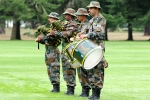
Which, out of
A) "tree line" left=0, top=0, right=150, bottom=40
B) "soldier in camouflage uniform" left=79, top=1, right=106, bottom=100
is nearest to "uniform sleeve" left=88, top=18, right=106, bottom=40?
"soldier in camouflage uniform" left=79, top=1, right=106, bottom=100

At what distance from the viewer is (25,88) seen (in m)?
12.7

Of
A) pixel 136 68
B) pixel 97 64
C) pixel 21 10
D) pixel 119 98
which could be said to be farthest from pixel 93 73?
pixel 21 10

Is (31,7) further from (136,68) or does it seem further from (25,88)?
(25,88)

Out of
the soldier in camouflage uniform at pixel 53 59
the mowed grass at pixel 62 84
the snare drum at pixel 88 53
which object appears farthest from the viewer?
the soldier in camouflage uniform at pixel 53 59

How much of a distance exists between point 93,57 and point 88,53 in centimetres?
14

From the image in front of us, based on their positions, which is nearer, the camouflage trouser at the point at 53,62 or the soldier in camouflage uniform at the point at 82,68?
the soldier in camouflage uniform at the point at 82,68

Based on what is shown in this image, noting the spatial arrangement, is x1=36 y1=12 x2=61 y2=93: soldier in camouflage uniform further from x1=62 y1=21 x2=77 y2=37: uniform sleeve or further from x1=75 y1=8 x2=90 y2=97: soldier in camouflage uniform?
x1=75 y1=8 x2=90 y2=97: soldier in camouflage uniform

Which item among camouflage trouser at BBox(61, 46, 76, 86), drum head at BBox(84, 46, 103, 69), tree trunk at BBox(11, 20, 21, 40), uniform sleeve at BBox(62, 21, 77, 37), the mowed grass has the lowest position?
tree trunk at BBox(11, 20, 21, 40)

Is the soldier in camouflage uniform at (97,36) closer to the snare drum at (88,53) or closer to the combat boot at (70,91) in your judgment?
the snare drum at (88,53)

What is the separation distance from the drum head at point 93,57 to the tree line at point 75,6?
138 ft

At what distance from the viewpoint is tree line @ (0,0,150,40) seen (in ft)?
172

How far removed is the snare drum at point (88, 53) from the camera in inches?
372

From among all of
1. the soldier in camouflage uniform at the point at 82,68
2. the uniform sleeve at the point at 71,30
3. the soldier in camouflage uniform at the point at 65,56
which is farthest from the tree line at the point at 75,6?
the soldier in camouflage uniform at the point at 82,68

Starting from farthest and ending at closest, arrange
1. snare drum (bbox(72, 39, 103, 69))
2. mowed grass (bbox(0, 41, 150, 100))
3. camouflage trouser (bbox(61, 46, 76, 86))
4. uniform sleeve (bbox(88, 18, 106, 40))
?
1. camouflage trouser (bbox(61, 46, 76, 86))
2. mowed grass (bbox(0, 41, 150, 100))
3. uniform sleeve (bbox(88, 18, 106, 40))
4. snare drum (bbox(72, 39, 103, 69))
